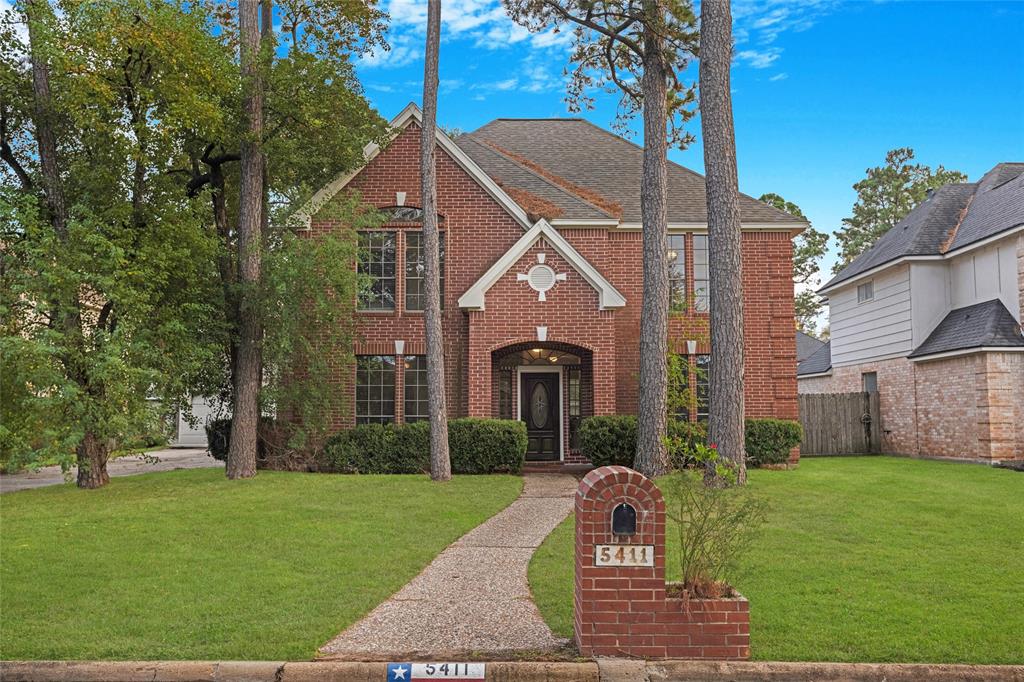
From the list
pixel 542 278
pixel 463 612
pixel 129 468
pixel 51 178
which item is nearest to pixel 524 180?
pixel 542 278

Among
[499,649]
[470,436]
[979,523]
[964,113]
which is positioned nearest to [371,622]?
[499,649]

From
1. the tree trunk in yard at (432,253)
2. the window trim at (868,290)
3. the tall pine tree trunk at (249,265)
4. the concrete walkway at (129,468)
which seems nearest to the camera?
the tree trunk in yard at (432,253)

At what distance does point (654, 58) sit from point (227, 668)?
14.3m

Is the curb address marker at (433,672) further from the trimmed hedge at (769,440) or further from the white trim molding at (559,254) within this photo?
the trimmed hedge at (769,440)

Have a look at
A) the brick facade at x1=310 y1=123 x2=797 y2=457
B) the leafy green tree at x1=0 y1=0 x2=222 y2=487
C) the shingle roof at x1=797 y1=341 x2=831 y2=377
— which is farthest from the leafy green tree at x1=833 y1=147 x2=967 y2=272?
the leafy green tree at x1=0 y1=0 x2=222 y2=487

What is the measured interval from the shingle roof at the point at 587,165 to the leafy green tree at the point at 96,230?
329 inches

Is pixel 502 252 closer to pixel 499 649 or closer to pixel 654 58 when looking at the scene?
pixel 654 58

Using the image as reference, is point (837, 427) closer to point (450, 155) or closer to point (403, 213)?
point (450, 155)

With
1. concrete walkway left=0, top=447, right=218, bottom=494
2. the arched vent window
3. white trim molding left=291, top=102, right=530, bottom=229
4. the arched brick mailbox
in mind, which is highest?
white trim molding left=291, top=102, right=530, bottom=229

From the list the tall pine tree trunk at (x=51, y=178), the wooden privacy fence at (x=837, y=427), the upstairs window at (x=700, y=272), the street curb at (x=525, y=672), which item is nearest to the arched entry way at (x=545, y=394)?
the upstairs window at (x=700, y=272)

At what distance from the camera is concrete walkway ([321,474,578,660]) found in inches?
219

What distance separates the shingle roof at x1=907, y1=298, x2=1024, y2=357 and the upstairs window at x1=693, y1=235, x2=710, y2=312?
6.43 meters

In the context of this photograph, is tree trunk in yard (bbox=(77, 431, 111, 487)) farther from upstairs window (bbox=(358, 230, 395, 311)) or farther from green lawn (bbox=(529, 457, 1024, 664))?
green lawn (bbox=(529, 457, 1024, 664))

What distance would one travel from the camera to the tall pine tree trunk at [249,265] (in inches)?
613
